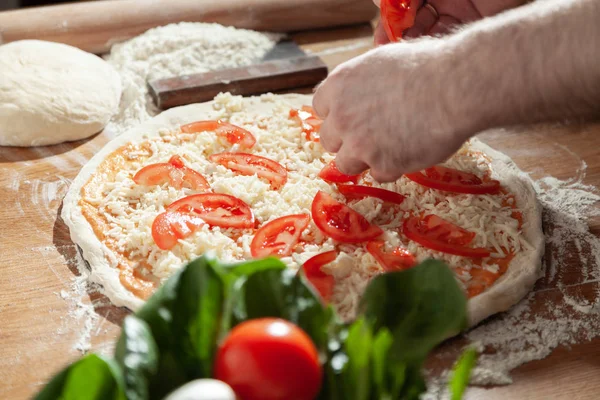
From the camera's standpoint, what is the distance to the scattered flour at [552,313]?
192 centimetres

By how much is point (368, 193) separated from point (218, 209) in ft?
1.83

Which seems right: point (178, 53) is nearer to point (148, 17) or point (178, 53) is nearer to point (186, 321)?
point (148, 17)

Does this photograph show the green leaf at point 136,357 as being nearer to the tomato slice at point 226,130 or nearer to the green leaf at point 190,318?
the green leaf at point 190,318

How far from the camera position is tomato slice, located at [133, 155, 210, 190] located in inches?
99.3

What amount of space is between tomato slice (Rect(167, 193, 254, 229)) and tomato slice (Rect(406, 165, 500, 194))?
2.14ft

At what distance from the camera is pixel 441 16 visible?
Answer: 9.33 feet

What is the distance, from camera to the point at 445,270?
Result: 142 centimetres

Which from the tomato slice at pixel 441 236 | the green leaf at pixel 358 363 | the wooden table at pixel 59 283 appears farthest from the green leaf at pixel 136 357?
the tomato slice at pixel 441 236

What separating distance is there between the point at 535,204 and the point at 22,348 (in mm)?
1835

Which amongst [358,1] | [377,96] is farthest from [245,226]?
[358,1]

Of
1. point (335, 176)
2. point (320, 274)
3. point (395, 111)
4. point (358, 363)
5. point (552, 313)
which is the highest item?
point (395, 111)

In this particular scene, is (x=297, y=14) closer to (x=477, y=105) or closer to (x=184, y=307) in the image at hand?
(x=477, y=105)

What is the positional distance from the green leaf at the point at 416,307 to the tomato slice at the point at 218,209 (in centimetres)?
92

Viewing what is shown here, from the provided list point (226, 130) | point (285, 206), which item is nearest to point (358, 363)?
point (285, 206)
